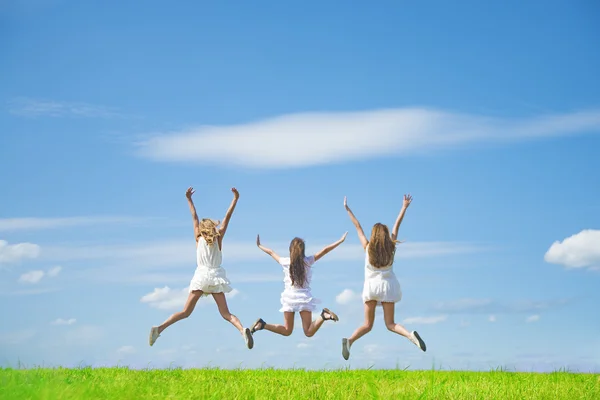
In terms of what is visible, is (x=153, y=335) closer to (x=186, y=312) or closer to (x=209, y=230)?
(x=186, y=312)

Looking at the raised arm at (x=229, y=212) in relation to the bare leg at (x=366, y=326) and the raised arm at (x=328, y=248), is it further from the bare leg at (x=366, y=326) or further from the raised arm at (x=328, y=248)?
the bare leg at (x=366, y=326)

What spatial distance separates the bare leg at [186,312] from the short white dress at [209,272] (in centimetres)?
13

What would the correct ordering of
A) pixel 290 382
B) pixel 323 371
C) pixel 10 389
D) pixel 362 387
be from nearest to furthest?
1. pixel 10 389
2. pixel 362 387
3. pixel 290 382
4. pixel 323 371

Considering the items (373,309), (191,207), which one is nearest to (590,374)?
(373,309)

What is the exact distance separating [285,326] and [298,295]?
0.76 metres

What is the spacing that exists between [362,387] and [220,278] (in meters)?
5.32

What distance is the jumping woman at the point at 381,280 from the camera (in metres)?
13.9

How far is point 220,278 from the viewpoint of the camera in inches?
576

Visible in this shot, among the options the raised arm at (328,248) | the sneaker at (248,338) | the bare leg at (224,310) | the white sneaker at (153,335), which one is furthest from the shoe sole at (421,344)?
the white sneaker at (153,335)

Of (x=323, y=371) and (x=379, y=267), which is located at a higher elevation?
(x=379, y=267)

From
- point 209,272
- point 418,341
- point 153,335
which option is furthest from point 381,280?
point 153,335

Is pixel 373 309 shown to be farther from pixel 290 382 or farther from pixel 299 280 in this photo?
pixel 290 382

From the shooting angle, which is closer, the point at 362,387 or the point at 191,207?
the point at 362,387

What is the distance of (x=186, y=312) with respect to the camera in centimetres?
1487
